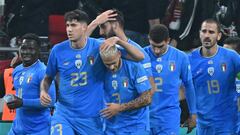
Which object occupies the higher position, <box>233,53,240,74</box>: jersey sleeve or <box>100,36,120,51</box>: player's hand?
<box>100,36,120,51</box>: player's hand

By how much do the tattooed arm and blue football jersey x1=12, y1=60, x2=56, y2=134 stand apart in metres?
1.56

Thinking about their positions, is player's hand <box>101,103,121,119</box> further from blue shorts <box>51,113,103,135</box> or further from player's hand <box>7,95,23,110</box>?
player's hand <box>7,95,23,110</box>

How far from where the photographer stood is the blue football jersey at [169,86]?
11555mm

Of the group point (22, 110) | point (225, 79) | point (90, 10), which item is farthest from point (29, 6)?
point (225, 79)

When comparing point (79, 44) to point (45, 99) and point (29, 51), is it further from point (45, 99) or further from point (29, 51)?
point (29, 51)

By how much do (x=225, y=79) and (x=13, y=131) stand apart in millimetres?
3083

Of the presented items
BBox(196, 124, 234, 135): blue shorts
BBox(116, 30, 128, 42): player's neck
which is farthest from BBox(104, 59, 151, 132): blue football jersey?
BBox(196, 124, 234, 135): blue shorts

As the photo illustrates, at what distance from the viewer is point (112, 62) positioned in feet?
33.3

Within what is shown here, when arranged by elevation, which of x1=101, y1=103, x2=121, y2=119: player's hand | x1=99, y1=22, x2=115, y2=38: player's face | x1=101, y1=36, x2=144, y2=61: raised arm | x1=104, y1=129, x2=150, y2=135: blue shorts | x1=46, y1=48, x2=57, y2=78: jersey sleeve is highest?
x1=99, y1=22, x2=115, y2=38: player's face

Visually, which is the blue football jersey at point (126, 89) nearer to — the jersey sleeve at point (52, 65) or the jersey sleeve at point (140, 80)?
the jersey sleeve at point (140, 80)

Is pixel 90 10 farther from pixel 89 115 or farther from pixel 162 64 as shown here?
pixel 89 115

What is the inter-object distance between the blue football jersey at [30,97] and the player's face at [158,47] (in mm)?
1548

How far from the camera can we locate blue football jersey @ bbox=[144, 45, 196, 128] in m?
11.6

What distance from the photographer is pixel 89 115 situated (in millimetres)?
10625
